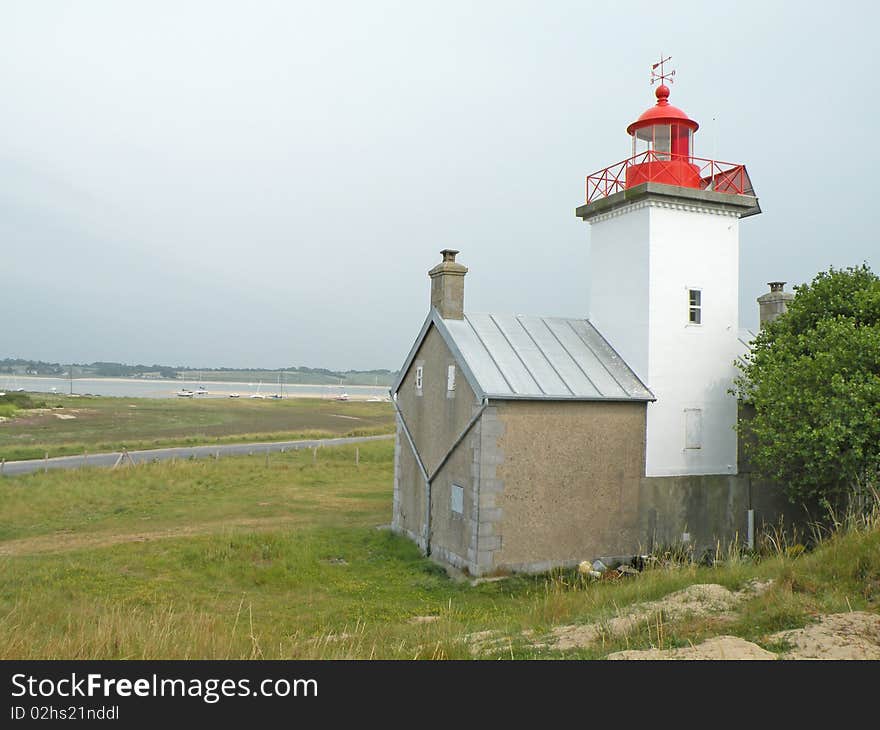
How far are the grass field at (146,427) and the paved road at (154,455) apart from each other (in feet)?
8.51

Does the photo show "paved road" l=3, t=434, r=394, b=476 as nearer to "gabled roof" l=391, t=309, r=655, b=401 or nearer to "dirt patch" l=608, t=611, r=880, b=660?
"gabled roof" l=391, t=309, r=655, b=401

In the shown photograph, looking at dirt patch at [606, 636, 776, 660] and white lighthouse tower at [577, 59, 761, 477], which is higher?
white lighthouse tower at [577, 59, 761, 477]

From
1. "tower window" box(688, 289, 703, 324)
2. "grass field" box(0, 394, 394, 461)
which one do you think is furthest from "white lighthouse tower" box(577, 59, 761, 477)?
"grass field" box(0, 394, 394, 461)

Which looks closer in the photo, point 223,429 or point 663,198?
point 663,198

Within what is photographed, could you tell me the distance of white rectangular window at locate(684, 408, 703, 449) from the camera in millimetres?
16609

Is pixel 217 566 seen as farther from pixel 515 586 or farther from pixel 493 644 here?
pixel 493 644

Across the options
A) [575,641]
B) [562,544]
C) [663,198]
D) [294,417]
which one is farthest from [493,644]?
[294,417]

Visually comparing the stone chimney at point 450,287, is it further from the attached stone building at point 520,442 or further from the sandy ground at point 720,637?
the sandy ground at point 720,637

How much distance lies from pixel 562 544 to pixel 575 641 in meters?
7.54

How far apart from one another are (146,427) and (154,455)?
25779mm

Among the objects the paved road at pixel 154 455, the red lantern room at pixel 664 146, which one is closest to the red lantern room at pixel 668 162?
the red lantern room at pixel 664 146

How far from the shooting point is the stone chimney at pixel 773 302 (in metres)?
19.5

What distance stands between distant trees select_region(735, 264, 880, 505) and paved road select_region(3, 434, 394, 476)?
28.0 metres

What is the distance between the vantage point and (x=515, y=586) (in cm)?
1398
